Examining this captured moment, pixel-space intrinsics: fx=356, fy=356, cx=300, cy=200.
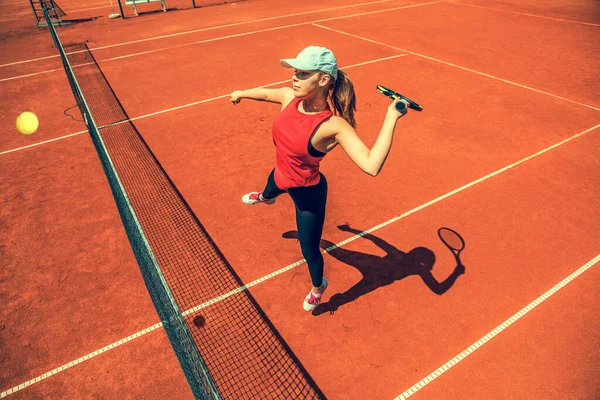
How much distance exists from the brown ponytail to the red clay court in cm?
237

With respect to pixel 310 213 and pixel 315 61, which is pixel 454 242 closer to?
pixel 310 213

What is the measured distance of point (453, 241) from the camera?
559 cm

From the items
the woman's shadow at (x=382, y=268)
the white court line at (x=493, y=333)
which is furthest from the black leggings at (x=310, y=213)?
the white court line at (x=493, y=333)

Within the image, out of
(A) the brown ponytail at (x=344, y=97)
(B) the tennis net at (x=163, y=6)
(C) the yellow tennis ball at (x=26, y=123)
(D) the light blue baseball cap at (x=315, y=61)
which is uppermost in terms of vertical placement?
(D) the light blue baseball cap at (x=315, y=61)

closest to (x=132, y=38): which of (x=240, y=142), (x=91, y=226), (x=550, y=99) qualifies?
(x=240, y=142)

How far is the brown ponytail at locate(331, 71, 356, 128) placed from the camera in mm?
3297

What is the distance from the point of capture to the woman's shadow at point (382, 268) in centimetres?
478

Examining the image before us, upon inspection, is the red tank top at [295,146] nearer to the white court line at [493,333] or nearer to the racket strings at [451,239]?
the white court line at [493,333]

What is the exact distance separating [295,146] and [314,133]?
0.72ft

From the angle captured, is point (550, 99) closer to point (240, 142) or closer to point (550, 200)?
point (550, 200)

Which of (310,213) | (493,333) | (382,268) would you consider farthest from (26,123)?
(493,333)

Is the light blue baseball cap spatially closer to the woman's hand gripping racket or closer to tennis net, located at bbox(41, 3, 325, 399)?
tennis net, located at bbox(41, 3, 325, 399)

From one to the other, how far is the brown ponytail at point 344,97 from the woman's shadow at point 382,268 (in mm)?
2458

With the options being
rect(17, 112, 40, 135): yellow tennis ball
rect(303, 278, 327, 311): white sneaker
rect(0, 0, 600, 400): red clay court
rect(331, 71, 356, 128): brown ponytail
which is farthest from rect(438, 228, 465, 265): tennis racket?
rect(17, 112, 40, 135): yellow tennis ball
